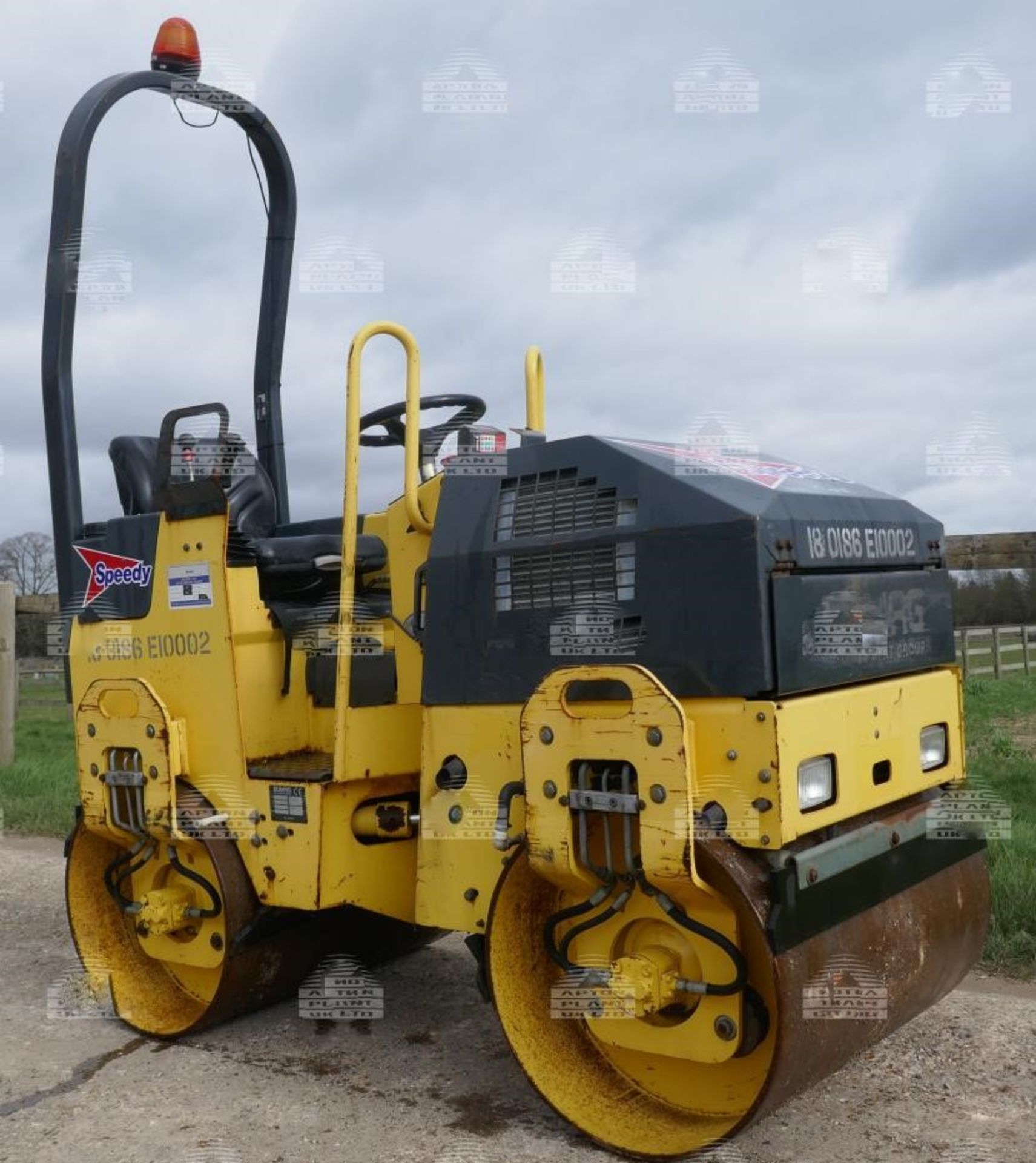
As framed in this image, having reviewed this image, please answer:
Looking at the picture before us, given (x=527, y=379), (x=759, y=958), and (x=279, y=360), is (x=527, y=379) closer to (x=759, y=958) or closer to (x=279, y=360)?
(x=279, y=360)

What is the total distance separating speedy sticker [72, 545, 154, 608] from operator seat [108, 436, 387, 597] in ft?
0.69

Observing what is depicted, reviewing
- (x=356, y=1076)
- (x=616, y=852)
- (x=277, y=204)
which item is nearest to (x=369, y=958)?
(x=356, y=1076)

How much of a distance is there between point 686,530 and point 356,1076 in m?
2.04

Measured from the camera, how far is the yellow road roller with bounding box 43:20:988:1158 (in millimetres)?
3064

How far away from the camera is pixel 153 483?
4.50m

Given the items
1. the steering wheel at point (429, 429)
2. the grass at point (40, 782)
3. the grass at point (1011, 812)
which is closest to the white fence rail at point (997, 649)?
the grass at point (1011, 812)

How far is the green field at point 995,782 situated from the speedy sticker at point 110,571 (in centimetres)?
347

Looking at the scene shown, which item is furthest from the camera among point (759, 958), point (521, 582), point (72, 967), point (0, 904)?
point (0, 904)

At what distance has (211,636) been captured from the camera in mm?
4172

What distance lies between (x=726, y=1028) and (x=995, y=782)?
4491mm

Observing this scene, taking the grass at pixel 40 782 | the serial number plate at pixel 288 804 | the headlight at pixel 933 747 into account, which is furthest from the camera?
the grass at pixel 40 782

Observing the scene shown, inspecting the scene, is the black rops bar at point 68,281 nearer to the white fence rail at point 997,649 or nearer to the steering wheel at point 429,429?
the steering wheel at point 429,429

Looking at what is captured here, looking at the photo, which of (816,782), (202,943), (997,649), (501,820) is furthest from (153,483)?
(997,649)

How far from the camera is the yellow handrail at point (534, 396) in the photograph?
4.32 meters
